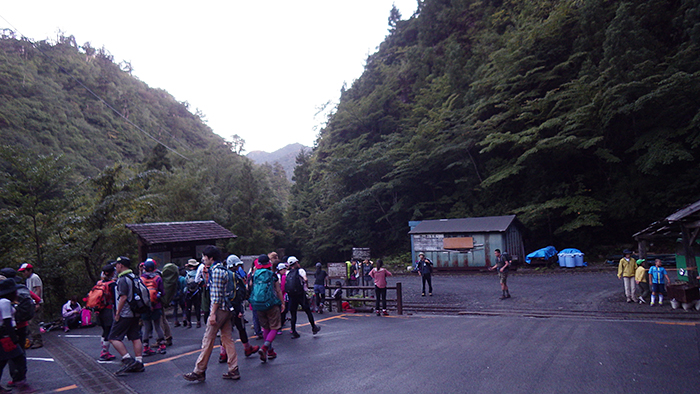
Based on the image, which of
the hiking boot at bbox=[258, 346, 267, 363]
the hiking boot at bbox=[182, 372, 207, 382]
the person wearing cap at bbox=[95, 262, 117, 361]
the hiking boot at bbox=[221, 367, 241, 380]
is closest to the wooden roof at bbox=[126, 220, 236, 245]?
the person wearing cap at bbox=[95, 262, 117, 361]

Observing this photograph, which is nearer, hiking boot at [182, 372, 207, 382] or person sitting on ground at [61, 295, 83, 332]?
hiking boot at [182, 372, 207, 382]

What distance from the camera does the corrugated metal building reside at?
23656mm

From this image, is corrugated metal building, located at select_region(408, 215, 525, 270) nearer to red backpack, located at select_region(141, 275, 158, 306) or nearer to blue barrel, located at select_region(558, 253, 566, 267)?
blue barrel, located at select_region(558, 253, 566, 267)

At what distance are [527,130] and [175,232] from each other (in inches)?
930

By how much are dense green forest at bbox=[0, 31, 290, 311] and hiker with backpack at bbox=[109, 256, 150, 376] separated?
9.36 m

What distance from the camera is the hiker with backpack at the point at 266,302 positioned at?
247 inches

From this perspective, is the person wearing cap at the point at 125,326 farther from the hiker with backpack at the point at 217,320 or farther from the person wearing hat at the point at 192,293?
the person wearing hat at the point at 192,293

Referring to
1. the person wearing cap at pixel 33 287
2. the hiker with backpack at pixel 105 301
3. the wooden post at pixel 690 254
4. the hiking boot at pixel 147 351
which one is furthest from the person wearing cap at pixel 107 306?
the wooden post at pixel 690 254

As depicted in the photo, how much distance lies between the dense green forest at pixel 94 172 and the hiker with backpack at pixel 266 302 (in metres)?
10.8

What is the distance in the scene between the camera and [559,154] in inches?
1028

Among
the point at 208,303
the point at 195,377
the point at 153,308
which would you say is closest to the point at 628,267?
the point at 208,303

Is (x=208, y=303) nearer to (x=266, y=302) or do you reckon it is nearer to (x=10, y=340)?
(x=266, y=302)

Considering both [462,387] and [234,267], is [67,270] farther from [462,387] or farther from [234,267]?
[462,387]

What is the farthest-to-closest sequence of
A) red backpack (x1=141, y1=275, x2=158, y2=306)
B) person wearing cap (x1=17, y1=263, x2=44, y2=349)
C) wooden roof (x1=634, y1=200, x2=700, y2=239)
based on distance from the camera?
wooden roof (x1=634, y1=200, x2=700, y2=239) → person wearing cap (x1=17, y1=263, x2=44, y2=349) → red backpack (x1=141, y1=275, x2=158, y2=306)
